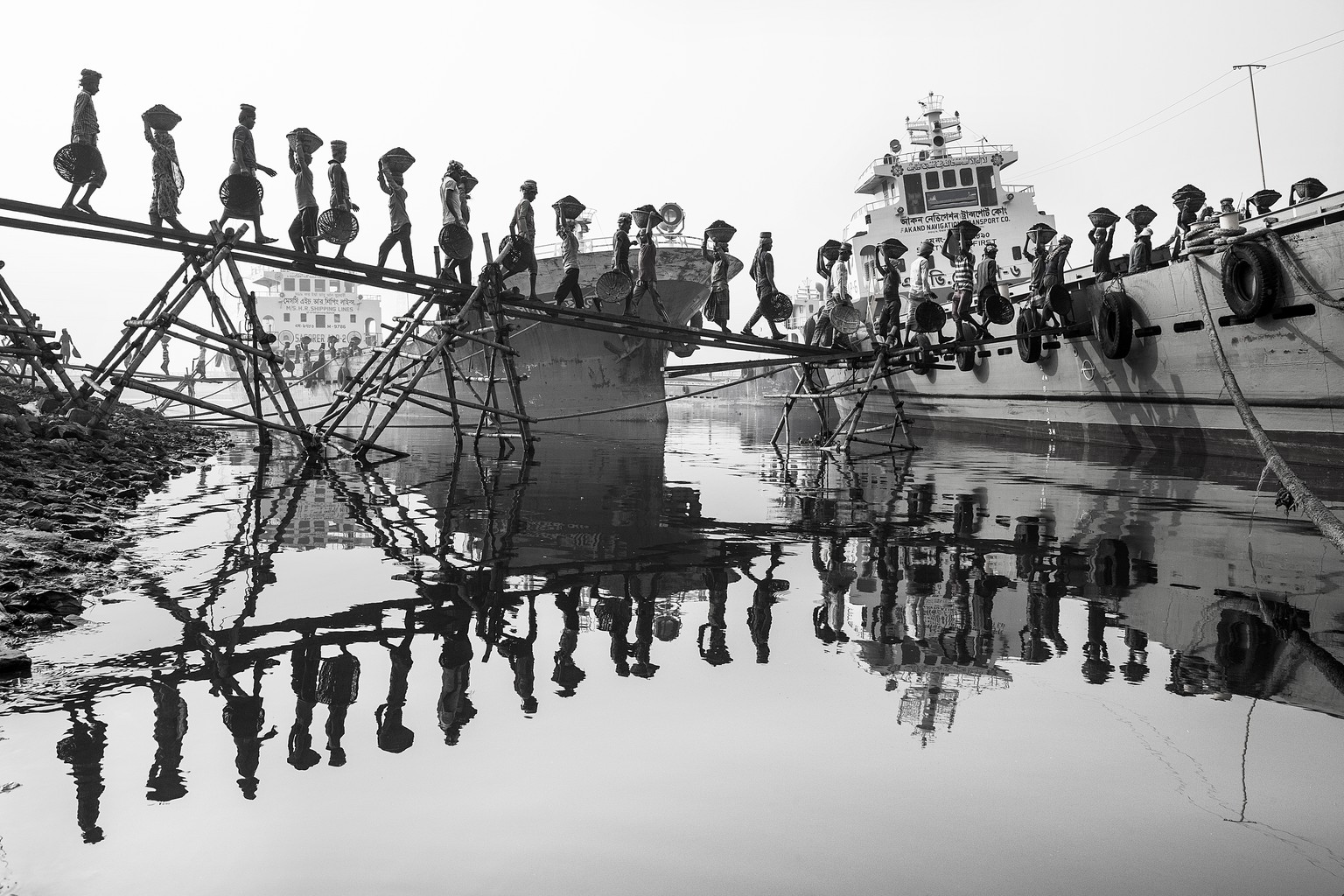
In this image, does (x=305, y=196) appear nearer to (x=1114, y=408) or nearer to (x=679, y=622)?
(x=679, y=622)

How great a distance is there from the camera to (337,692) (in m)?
3.23

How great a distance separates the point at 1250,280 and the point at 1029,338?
5590mm

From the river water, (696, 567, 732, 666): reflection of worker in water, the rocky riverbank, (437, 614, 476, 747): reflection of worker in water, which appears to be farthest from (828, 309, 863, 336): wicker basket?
(437, 614, 476, 747): reflection of worker in water

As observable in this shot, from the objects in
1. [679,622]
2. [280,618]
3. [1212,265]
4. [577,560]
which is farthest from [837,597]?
[1212,265]

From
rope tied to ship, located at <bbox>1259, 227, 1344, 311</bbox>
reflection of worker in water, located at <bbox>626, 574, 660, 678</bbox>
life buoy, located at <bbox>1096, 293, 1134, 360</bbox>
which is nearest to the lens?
reflection of worker in water, located at <bbox>626, 574, 660, 678</bbox>

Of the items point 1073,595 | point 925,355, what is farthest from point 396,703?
point 925,355

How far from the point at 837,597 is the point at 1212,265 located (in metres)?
11.9

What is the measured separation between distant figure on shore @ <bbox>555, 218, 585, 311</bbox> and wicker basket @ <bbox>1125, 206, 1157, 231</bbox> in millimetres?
8759

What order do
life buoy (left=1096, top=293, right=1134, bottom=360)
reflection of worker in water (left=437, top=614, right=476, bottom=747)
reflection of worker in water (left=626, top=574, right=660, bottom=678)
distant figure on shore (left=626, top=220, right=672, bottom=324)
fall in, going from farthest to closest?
distant figure on shore (left=626, top=220, right=672, bottom=324) → life buoy (left=1096, top=293, right=1134, bottom=360) → reflection of worker in water (left=626, top=574, right=660, bottom=678) → reflection of worker in water (left=437, top=614, right=476, bottom=747)

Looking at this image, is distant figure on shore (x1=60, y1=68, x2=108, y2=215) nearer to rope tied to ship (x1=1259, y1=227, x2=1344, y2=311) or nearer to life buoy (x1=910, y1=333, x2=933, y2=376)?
life buoy (x1=910, y1=333, x2=933, y2=376)

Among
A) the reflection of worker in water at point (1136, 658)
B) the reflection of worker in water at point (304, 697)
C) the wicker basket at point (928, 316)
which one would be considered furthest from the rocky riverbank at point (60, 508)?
the wicker basket at point (928, 316)

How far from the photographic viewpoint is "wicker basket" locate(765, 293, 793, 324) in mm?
16844

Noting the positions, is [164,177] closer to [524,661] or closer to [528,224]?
[528,224]

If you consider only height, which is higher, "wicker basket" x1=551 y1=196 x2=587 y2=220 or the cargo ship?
"wicker basket" x1=551 y1=196 x2=587 y2=220
